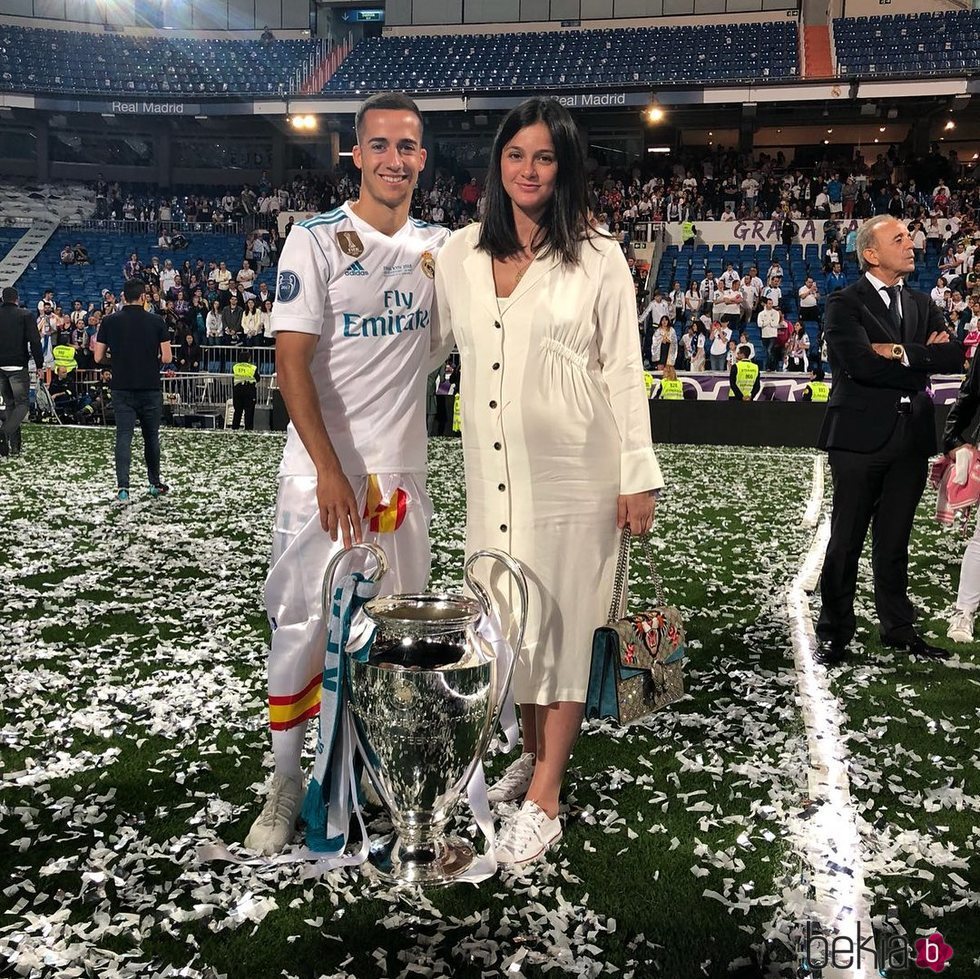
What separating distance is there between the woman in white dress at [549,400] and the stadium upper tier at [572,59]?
25.4 metres

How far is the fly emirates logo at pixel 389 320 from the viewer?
2.53 metres

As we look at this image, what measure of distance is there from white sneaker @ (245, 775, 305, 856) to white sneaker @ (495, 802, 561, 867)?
22.3 inches

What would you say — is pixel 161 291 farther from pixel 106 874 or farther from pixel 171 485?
pixel 106 874

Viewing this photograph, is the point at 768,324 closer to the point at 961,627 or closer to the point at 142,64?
the point at 961,627

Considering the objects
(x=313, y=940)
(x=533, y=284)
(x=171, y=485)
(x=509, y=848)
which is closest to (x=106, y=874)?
(x=313, y=940)

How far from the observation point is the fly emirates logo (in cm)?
253

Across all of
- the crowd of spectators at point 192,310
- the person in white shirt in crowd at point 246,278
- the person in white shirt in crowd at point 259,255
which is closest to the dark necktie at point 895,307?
the crowd of spectators at point 192,310

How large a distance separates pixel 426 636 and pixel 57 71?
1352 inches

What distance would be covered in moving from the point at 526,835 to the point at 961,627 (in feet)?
10.1

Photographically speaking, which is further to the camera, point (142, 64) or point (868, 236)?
point (142, 64)

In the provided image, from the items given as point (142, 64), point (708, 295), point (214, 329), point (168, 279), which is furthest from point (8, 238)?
point (708, 295)

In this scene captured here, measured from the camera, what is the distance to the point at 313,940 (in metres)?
2.15

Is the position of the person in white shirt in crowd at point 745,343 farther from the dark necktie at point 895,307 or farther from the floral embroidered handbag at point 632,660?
the floral embroidered handbag at point 632,660

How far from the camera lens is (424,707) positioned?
7.24ft
